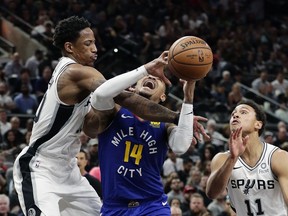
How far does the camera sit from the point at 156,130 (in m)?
6.04

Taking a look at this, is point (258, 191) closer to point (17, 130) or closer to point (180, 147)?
point (180, 147)

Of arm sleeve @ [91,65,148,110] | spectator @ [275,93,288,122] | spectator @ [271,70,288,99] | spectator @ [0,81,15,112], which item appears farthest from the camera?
spectator @ [271,70,288,99]

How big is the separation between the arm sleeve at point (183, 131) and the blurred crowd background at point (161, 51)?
4.14 metres

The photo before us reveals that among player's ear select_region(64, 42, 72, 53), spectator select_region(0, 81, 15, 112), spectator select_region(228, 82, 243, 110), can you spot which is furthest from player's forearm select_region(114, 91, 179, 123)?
spectator select_region(228, 82, 243, 110)

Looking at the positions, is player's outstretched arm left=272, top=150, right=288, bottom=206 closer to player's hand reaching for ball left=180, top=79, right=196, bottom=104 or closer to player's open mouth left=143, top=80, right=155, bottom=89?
player's hand reaching for ball left=180, top=79, right=196, bottom=104

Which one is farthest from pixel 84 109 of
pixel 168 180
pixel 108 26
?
pixel 108 26

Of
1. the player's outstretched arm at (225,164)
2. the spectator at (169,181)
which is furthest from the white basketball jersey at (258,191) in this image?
the spectator at (169,181)

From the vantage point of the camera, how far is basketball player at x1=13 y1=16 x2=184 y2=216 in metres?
5.81

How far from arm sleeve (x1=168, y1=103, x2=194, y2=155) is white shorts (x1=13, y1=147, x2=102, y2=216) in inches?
35.2

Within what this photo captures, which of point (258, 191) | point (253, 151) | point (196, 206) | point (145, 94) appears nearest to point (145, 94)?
point (145, 94)

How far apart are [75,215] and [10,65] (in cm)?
949

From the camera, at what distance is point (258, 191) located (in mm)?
6078

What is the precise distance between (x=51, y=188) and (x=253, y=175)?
5.36 feet

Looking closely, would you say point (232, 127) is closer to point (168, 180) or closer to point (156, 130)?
point (156, 130)
